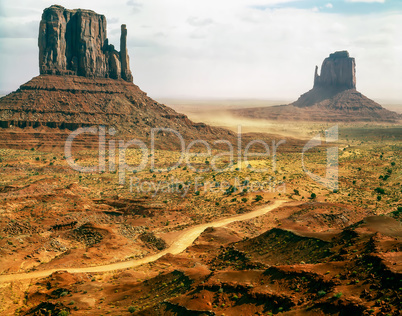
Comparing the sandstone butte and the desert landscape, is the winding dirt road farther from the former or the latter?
the sandstone butte

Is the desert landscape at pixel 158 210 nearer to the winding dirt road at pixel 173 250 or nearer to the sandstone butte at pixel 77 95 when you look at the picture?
the winding dirt road at pixel 173 250

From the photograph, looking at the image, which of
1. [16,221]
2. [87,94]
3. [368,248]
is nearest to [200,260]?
[368,248]

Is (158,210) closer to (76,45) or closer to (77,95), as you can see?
(77,95)

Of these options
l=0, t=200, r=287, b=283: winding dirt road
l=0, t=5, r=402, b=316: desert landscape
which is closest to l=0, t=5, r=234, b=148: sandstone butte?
l=0, t=5, r=402, b=316: desert landscape

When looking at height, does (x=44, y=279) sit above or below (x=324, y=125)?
below

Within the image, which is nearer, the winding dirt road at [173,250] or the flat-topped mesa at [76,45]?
the winding dirt road at [173,250]

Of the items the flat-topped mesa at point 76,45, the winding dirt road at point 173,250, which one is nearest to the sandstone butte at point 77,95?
the flat-topped mesa at point 76,45

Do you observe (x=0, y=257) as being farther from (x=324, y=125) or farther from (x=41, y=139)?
(x=324, y=125)
